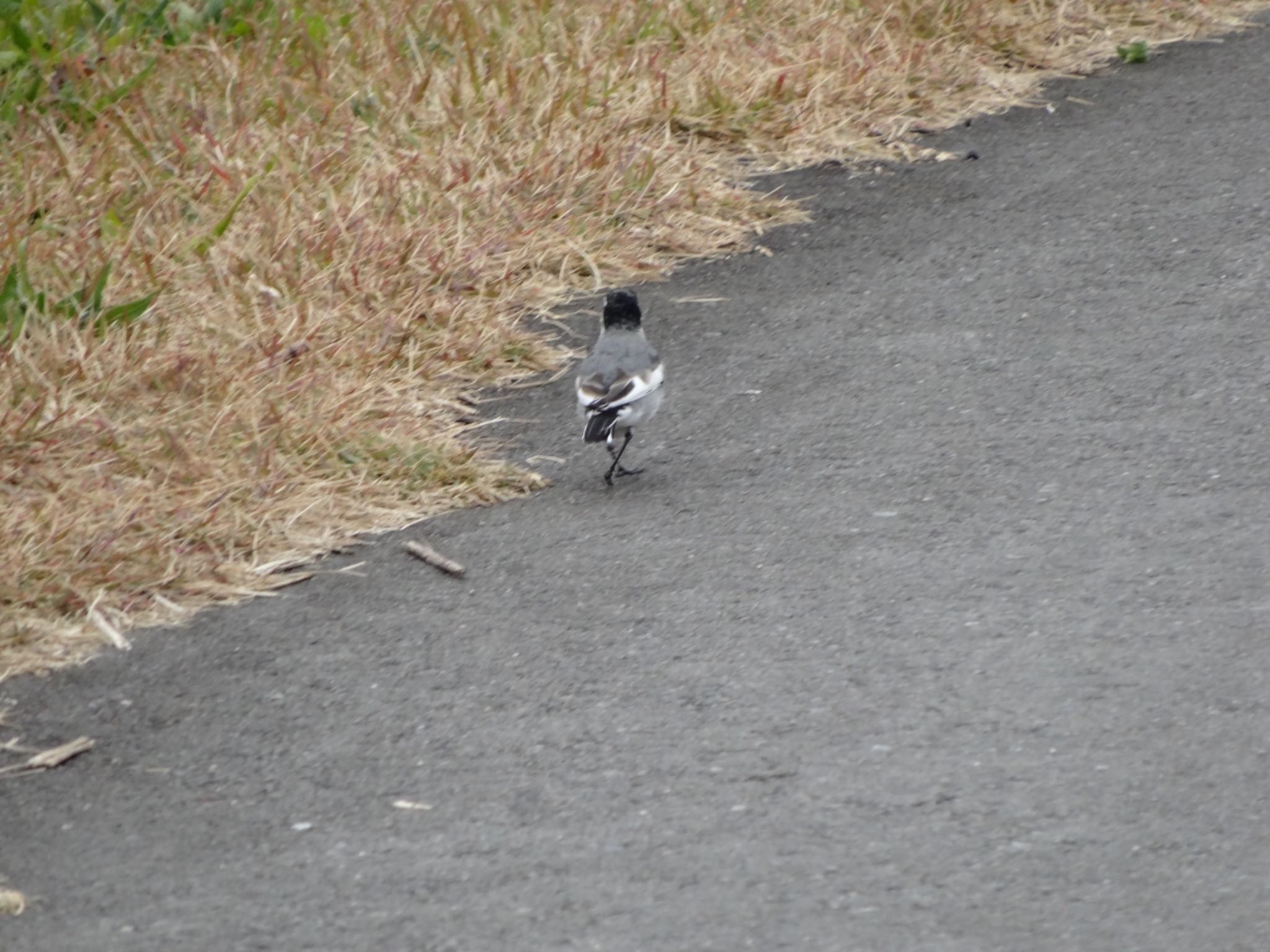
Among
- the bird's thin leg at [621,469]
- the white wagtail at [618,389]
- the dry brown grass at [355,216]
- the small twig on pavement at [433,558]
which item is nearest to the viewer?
the small twig on pavement at [433,558]

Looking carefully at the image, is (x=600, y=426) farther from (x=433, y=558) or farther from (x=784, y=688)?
(x=784, y=688)

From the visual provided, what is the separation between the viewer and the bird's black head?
6.23 metres

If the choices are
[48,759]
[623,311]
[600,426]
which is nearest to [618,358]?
[600,426]

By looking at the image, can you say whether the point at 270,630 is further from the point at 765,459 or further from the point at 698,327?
the point at 698,327

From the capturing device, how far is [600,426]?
5.67 m

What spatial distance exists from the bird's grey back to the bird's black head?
0.15m

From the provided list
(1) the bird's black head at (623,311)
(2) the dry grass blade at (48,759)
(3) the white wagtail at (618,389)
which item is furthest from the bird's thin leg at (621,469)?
(2) the dry grass blade at (48,759)

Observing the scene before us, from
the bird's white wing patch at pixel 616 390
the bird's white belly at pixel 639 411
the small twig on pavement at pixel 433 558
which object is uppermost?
the bird's white wing patch at pixel 616 390

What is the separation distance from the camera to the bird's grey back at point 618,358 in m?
5.80

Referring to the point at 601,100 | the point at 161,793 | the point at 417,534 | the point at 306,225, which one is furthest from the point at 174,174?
the point at 161,793

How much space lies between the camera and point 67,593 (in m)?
5.04

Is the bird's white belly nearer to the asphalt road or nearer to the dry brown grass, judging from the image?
the asphalt road

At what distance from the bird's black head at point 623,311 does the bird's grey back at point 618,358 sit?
15 cm

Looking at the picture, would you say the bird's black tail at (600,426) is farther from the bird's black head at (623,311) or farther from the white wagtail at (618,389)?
the bird's black head at (623,311)
